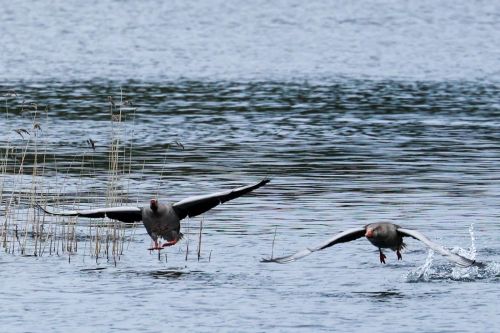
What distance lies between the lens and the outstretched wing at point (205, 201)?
19241mm

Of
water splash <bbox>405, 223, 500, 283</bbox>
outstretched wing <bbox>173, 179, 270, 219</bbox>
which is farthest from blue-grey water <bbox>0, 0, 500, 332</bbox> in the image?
outstretched wing <bbox>173, 179, 270, 219</bbox>

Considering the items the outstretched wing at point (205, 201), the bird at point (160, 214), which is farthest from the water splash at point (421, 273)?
the bird at point (160, 214)

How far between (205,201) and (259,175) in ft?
36.3

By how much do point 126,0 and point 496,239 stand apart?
313 ft

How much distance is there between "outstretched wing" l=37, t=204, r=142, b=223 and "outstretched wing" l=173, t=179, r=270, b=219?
525 millimetres

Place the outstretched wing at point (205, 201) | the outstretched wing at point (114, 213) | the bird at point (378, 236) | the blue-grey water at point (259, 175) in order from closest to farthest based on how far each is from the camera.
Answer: the bird at point (378, 236), the blue-grey water at point (259, 175), the outstretched wing at point (205, 201), the outstretched wing at point (114, 213)

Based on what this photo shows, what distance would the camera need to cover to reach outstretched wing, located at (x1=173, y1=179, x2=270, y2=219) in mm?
19241

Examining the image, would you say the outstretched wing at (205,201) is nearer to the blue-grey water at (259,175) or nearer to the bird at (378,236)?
the blue-grey water at (259,175)

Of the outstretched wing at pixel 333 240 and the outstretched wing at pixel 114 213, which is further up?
the outstretched wing at pixel 333 240

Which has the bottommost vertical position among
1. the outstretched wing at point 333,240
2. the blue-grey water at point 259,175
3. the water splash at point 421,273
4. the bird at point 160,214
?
the blue-grey water at point 259,175

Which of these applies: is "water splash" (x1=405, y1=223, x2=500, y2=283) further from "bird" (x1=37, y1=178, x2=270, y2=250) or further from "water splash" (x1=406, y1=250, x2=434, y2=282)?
"bird" (x1=37, y1=178, x2=270, y2=250)

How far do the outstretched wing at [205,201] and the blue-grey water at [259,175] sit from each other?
79 centimetres

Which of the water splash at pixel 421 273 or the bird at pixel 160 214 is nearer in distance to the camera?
the water splash at pixel 421 273

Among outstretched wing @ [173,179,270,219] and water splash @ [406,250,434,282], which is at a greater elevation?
outstretched wing @ [173,179,270,219]
